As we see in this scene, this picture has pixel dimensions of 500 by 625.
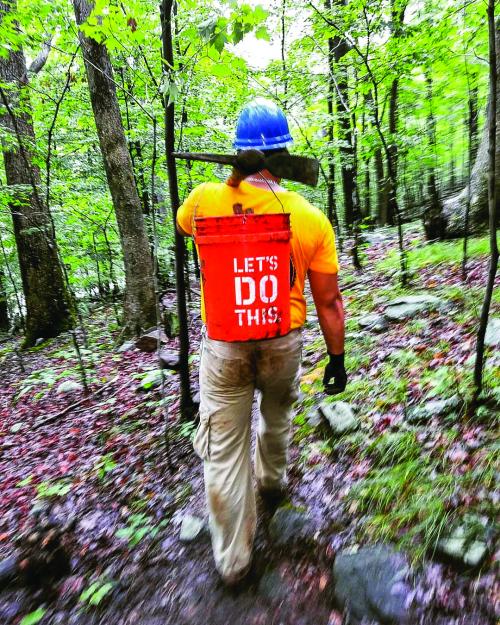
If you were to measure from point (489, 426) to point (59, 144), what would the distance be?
12983 millimetres

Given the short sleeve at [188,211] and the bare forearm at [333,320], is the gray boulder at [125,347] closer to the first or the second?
the short sleeve at [188,211]

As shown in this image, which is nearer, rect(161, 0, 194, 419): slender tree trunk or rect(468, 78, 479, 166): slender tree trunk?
rect(161, 0, 194, 419): slender tree trunk

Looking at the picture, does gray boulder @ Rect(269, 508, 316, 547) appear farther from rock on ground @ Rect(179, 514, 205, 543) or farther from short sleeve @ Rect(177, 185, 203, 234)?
short sleeve @ Rect(177, 185, 203, 234)

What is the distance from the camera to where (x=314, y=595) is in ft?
7.84

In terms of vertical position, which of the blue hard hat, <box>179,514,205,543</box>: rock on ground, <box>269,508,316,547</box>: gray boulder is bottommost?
<box>179,514,205,543</box>: rock on ground

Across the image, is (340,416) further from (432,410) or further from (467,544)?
(467,544)

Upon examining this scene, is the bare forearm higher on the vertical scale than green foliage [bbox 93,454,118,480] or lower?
higher

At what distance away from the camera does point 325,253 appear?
2510mm

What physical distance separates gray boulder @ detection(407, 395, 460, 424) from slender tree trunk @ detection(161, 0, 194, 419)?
87.7 inches

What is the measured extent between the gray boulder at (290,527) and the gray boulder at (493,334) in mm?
2549

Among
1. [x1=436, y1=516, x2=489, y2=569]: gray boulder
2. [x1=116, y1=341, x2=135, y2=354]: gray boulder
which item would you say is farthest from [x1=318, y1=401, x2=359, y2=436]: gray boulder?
[x1=116, y1=341, x2=135, y2=354]: gray boulder

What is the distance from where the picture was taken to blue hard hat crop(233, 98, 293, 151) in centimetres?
238

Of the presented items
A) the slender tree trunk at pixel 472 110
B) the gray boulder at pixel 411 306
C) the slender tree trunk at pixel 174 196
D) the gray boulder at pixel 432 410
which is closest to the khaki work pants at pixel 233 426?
the slender tree trunk at pixel 174 196

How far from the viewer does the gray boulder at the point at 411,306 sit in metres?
5.62
